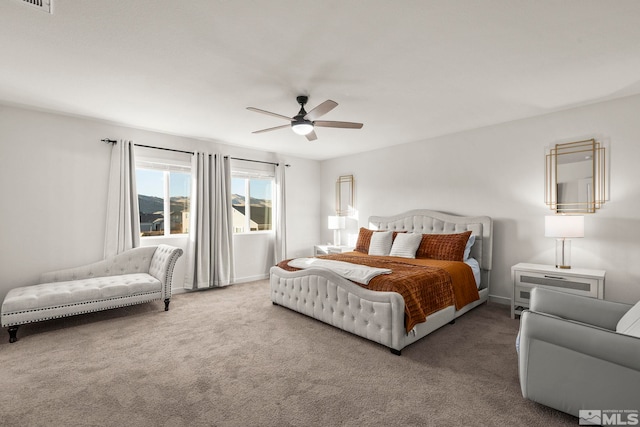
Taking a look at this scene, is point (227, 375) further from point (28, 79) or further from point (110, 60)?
point (28, 79)

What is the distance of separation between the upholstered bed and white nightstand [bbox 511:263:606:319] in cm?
47

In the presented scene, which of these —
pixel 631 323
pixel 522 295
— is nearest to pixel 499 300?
pixel 522 295

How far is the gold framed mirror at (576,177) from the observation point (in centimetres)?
359

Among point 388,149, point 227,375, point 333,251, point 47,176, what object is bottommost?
point 227,375

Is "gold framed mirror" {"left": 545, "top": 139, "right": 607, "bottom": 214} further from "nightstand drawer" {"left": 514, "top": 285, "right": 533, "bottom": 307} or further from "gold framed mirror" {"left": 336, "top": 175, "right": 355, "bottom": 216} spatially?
"gold framed mirror" {"left": 336, "top": 175, "right": 355, "bottom": 216}

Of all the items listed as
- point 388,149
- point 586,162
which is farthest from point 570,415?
point 388,149

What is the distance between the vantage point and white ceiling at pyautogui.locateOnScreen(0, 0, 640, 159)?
1977 mm

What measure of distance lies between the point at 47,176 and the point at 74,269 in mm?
1239

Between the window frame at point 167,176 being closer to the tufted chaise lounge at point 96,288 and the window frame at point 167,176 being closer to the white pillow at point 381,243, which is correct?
the tufted chaise lounge at point 96,288

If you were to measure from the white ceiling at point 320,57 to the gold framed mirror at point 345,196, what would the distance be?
2418mm

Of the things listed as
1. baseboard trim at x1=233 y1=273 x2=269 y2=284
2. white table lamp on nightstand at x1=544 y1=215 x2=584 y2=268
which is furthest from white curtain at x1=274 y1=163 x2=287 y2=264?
white table lamp on nightstand at x1=544 y1=215 x2=584 y2=268

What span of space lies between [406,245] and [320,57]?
117 inches

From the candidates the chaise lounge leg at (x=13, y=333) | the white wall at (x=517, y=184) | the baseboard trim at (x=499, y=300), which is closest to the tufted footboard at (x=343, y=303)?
the baseboard trim at (x=499, y=300)

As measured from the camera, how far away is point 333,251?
5996mm
